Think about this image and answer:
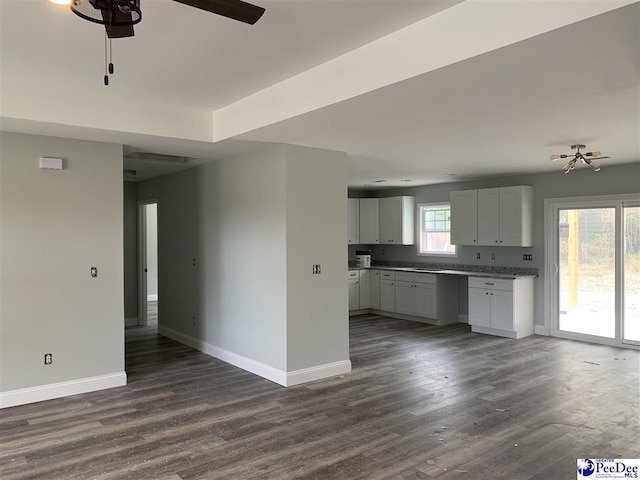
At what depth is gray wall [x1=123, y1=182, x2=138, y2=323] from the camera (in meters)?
7.88

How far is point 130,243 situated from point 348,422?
5.38 metres

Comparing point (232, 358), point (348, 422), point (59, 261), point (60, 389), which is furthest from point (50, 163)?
point (348, 422)

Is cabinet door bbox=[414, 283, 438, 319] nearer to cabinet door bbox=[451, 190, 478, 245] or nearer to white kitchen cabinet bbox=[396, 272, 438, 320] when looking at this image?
white kitchen cabinet bbox=[396, 272, 438, 320]

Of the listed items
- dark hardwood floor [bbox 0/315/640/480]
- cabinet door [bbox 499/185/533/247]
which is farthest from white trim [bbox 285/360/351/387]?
cabinet door [bbox 499/185/533/247]

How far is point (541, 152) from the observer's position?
543 cm

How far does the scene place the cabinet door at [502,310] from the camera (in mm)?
6887

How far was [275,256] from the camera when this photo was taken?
16.1ft

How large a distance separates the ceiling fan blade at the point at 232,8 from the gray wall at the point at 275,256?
107 inches

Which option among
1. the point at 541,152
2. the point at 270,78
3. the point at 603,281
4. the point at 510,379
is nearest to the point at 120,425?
the point at 270,78

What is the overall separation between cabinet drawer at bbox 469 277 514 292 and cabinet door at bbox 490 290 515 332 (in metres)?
0.07

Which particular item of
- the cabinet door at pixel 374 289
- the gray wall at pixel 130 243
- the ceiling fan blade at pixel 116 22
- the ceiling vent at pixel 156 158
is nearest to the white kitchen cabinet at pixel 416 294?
the cabinet door at pixel 374 289

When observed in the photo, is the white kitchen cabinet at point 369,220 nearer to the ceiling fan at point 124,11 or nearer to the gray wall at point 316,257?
the gray wall at point 316,257

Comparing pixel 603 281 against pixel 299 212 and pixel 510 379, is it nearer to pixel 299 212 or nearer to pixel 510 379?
pixel 510 379

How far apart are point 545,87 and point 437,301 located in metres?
5.22
